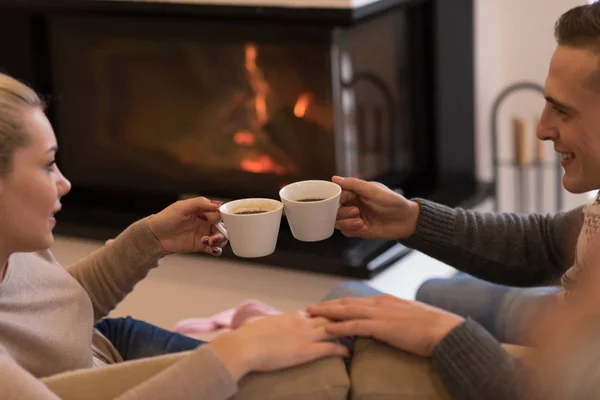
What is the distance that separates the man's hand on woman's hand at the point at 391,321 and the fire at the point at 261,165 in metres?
1.42

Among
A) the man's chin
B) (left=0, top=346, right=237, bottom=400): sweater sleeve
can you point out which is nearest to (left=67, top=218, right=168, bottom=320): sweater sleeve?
(left=0, top=346, right=237, bottom=400): sweater sleeve

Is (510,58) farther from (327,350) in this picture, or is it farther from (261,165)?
(327,350)

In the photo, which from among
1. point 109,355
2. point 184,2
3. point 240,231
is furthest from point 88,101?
point 240,231

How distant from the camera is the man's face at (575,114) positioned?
1.39 m

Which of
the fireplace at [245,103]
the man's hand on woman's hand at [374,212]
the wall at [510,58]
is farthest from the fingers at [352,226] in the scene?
the wall at [510,58]

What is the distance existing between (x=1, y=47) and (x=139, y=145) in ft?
1.92

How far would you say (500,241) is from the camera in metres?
1.69

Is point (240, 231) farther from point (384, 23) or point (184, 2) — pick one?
point (384, 23)

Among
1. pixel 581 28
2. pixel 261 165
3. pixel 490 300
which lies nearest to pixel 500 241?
pixel 490 300

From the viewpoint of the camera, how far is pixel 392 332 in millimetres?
1239

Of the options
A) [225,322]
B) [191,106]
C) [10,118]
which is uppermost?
[10,118]

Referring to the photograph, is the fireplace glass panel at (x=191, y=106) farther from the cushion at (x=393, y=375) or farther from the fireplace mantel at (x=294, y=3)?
the cushion at (x=393, y=375)

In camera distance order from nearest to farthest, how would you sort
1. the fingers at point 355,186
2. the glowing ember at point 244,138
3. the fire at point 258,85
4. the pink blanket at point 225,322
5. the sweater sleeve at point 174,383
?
the sweater sleeve at point 174,383 → the fingers at point 355,186 → the pink blanket at point 225,322 → the fire at point 258,85 → the glowing ember at point 244,138

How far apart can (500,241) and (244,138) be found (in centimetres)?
123
